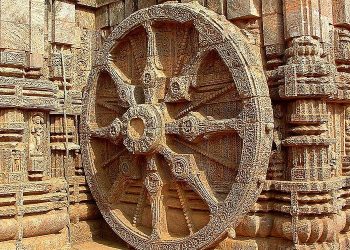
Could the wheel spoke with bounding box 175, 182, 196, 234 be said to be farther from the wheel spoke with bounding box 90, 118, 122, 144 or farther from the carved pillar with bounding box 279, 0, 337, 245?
the carved pillar with bounding box 279, 0, 337, 245

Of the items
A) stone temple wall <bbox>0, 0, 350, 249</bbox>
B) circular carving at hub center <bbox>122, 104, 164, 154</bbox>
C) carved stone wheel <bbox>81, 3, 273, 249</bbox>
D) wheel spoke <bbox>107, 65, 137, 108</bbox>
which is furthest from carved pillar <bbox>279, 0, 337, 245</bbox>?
wheel spoke <bbox>107, 65, 137, 108</bbox>

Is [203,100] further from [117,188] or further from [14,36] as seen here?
[14,36]

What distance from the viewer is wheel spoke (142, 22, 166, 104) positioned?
7727 mm

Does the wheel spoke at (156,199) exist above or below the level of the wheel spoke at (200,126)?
below

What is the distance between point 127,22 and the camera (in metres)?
8.18

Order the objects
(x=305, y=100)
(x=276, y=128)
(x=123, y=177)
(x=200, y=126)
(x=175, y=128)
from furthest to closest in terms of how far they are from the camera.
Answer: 1. (x=123, y=177)
2. (x=175, y=128)
3. (x=200, y=126)
4. (x=276, y=128)
5. (x=305, y=100)

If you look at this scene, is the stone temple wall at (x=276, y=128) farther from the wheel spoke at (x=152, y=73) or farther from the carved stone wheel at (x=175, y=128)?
the wheel spoke at (x=152, y=73)

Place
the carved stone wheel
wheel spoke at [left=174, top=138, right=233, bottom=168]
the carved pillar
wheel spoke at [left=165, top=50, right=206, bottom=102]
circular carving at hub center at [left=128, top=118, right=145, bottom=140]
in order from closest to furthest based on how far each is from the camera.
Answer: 1. the carved pillar
2. the carved stone wheel
3. wheel spoke at [left=174, top=138, right=233, bottom=168]
4. wheel spoke at [left=165, top=50, right=206, bottom=102]
5. circular carving at hub center at [left=128, top=118, right=145, bottom=140]

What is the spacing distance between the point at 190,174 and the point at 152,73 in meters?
1.72

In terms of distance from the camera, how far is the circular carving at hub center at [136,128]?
770 centimetres

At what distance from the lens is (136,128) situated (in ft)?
25.5

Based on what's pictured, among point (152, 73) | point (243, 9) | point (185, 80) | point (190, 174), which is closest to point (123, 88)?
point (152, 73)

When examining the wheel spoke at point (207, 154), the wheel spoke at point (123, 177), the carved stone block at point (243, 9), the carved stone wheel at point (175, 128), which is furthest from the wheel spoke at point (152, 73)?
the carved stone block at point (243, 9)

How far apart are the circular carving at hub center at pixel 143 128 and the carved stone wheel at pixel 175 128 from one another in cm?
2
